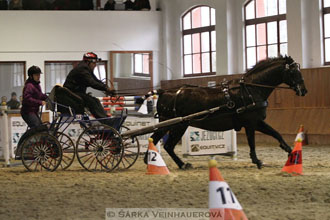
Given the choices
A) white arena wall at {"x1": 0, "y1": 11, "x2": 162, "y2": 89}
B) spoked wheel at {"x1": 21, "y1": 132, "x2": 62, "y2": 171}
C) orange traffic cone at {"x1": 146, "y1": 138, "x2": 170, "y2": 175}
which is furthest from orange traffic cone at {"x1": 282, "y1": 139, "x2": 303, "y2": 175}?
white arena wall at {"x1": 0, "y1": 11, "x2": 162, "y2": 89}

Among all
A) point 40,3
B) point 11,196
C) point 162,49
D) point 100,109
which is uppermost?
point 40,3

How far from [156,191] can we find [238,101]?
2985 millimetres

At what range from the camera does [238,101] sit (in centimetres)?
965

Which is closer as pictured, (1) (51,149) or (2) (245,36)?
(1) (51,149)

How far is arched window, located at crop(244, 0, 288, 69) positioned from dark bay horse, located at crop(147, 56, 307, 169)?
25.4ft

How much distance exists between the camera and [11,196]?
719 centimetres

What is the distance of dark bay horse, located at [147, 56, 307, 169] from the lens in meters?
9.64

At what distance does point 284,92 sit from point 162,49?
17.8 ft

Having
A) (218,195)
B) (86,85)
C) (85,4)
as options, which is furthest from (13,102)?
(218,195)

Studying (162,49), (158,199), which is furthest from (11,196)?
(162,49)

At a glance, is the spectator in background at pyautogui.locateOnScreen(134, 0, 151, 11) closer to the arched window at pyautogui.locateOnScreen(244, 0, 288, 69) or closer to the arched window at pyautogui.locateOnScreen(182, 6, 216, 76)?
the arched window at pyautogui.locateOnScreen(182, 6, 216, 76)

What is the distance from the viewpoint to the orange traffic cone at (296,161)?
8.44 m

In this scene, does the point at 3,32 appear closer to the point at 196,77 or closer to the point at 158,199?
the point at 196,77

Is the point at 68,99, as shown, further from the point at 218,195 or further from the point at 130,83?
the point at 130,83
